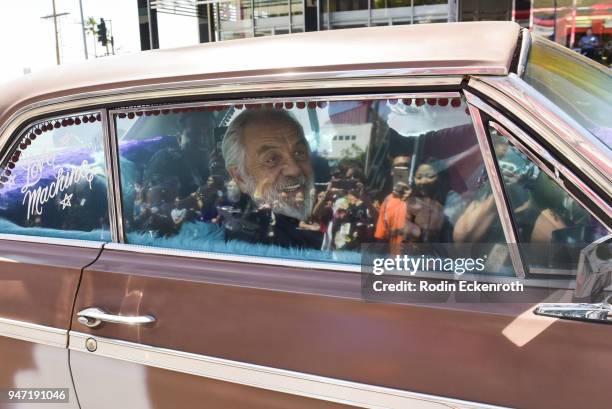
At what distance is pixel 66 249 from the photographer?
72.2 inches

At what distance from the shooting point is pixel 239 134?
5.82 feet

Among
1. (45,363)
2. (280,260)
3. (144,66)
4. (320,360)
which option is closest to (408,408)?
(320,360)

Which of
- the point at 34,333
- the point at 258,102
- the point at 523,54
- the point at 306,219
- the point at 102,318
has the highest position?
the point at 523,54

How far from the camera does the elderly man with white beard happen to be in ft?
5.65

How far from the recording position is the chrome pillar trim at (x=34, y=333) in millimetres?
1684

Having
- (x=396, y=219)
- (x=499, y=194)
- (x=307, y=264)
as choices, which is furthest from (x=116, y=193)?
(x=499, y=194)

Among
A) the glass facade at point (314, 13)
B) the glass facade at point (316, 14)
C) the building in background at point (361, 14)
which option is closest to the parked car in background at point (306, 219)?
the building in background at point (361, 14)

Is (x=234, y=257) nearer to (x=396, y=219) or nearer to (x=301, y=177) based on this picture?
(x=301, y=177)

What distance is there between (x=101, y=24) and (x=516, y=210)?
32.0m

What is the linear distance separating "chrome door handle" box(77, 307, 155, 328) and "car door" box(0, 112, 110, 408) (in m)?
0.08

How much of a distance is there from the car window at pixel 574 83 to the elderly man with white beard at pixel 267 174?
75 cm

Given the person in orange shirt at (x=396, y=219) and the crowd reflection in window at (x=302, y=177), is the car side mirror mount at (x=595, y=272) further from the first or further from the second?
the person in orange shirt at (x=396, y=219)

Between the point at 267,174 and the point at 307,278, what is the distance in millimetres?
454

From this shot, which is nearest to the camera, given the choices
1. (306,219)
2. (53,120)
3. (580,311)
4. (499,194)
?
(580,311)
